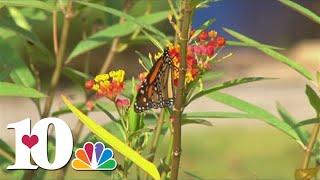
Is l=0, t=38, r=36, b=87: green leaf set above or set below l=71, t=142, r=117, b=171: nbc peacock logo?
above

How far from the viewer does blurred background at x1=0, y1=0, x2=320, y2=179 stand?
5.16 meters

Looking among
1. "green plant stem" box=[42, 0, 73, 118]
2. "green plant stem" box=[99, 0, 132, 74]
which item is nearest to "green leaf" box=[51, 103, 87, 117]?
"green plant stem" box=[42, 0, 73, 118]

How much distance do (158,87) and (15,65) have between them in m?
0.53

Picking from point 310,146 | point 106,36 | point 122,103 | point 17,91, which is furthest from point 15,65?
point 310,146

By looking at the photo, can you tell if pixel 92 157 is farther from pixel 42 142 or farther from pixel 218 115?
pixel 218 115

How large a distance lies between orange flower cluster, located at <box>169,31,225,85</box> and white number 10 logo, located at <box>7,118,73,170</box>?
0.20 m

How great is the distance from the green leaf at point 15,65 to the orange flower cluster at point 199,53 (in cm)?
46

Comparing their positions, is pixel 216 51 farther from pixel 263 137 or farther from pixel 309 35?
pixel 309 35

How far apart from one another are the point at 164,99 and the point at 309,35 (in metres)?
8.03

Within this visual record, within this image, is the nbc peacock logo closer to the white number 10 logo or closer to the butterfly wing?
the white number 10 logo

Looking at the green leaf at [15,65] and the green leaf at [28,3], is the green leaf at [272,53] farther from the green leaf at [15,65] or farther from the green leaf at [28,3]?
the green leaf at [15,65]

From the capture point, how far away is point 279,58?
110cm

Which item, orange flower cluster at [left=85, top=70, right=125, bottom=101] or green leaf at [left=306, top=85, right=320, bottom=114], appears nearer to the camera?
orange flower cluster at [left=85, top=70, right=125, bottom=101]

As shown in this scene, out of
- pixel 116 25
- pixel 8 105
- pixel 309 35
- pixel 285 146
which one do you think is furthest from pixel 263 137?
pixel 116 25
